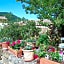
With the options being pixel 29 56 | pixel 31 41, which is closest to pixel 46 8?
pixel 31 41

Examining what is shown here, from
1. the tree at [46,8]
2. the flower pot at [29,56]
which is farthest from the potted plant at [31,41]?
the flower pot at [29,56]

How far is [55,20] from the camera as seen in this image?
8.66m

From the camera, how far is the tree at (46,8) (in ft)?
29.7

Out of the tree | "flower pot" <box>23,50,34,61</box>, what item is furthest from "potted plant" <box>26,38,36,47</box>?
"flower pot" <box>23,50,34,61</box>

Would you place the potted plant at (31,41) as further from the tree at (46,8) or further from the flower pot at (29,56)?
the flower pot at (29,56)

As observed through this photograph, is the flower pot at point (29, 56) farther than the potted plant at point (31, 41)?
No

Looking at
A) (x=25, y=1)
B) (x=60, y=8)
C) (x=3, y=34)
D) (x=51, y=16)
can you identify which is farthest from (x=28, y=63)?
(x=3, y=34)

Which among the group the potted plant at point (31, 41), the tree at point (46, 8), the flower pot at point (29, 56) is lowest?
the flower pot at point (29, 56)

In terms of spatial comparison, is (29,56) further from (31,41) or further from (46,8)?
(31,41)

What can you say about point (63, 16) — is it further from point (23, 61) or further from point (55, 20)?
point (23, 61)

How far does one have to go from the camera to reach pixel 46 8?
30.0ft

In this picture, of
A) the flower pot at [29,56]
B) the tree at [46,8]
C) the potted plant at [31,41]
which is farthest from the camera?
the potted plant at [31,41]

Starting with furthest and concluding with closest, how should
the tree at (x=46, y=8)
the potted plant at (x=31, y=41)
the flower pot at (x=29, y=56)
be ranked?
the potted plant at (x=31, y=41)
the tree at (x=46, y=8)
the flower pot at (x=29, y=56)

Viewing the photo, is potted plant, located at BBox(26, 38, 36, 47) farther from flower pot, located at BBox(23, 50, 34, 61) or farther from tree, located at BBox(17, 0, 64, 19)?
flower pot, located at BBox(23, 50, 34, 61)
